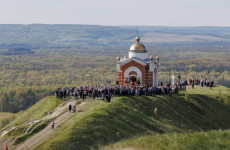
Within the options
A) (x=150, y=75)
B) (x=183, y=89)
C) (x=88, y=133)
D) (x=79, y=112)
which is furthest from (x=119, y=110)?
(x=183, y=89)

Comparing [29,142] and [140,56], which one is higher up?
[140,56]

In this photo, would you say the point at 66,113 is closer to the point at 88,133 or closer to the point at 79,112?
the point at 79,112

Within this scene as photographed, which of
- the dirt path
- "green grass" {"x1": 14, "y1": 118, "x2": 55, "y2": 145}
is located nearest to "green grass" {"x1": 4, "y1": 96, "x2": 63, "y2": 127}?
the dirt path

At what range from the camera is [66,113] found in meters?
35.2

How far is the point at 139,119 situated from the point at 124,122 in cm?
230

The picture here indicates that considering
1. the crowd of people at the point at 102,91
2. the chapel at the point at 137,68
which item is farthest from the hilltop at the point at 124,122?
the chapel at the point at 137,68

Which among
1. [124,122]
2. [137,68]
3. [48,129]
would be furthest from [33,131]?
[137,68]

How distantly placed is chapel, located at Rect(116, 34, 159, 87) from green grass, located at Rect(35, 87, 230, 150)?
4047mm

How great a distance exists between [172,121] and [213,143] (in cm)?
1565

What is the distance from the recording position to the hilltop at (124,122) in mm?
26812

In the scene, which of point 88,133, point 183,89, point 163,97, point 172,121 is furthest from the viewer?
point 183,89

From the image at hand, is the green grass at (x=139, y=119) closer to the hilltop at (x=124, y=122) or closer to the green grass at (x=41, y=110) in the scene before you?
the hilltop at (x=124, y=122)

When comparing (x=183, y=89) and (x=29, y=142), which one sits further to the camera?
(x=183, y=89)

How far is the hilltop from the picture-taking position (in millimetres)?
26812
